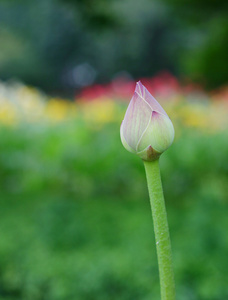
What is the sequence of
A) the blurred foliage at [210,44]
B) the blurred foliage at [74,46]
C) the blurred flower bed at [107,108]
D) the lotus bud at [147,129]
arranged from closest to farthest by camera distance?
the lotus bud at [147,129] < the blurred flower bed at [107,108] < the blurred foliage at [210,44] < the blurred foliage at [74,46]

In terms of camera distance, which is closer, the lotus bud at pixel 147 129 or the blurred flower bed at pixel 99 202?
the lotus bud at pixel 147 129

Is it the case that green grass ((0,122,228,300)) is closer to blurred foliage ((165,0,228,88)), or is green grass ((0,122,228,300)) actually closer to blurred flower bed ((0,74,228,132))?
blurred flower bed ((0,74,228,132))

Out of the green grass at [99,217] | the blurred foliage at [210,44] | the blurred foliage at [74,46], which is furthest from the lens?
the blurred foliage at [74,46]

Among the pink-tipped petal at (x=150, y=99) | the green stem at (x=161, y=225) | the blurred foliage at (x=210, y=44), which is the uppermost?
the blurred foliage at (x=210, y=44)

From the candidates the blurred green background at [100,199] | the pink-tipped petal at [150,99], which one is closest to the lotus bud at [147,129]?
the pink-tipped petal at [150,99]

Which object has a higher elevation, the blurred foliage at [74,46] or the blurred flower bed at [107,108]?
the blurred foliage at [74,46]

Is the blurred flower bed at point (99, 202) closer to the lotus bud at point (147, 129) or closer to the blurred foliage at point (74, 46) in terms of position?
the lotus bud at point (147, 129)
